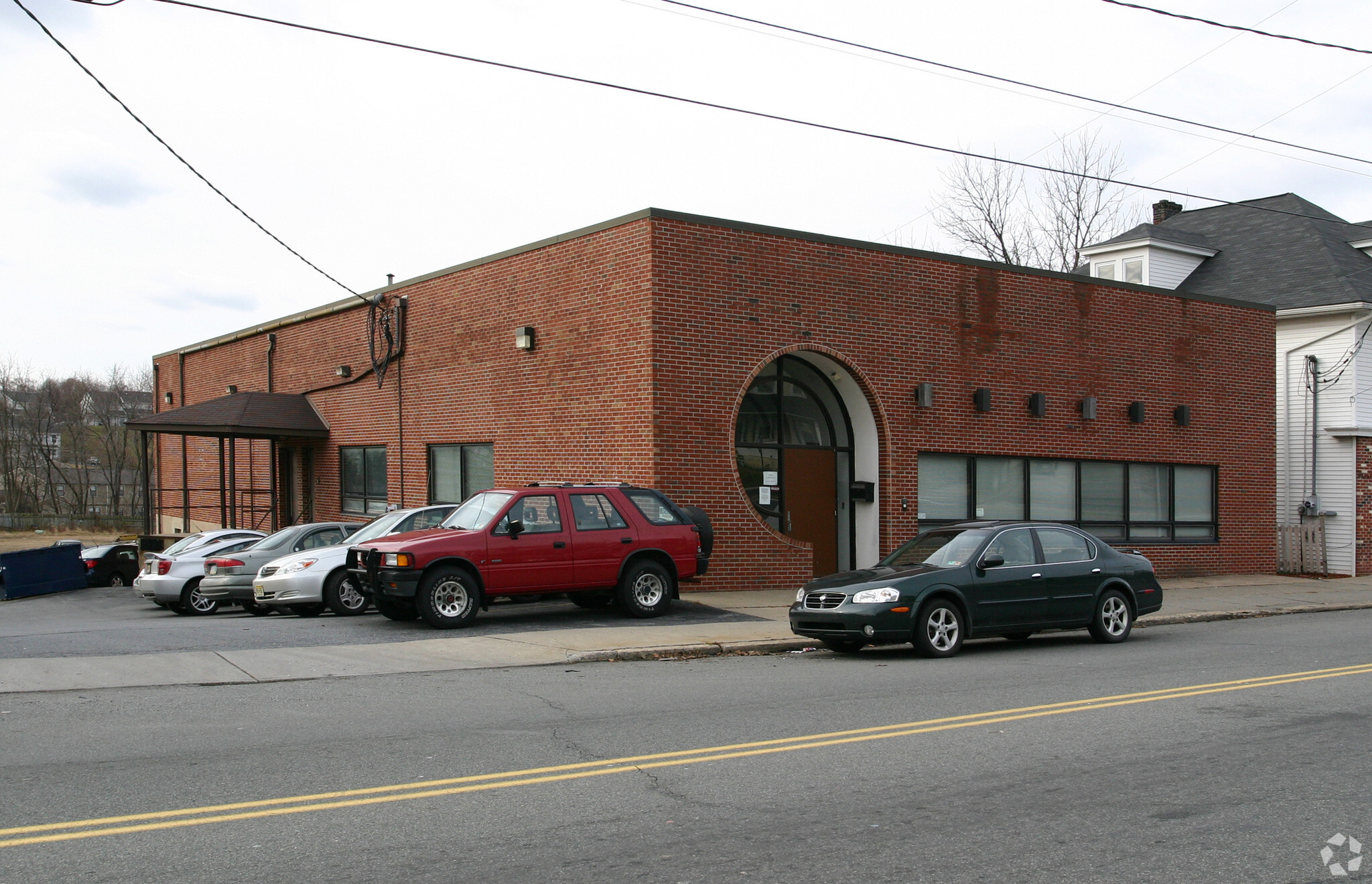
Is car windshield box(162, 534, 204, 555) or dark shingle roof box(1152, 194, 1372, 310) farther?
dark shingle roof box(1152, 194, 1372, 310)

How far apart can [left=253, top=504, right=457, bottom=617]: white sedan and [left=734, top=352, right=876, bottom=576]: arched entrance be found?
5476mm

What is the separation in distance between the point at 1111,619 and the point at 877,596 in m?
3.55

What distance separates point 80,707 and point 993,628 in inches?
349

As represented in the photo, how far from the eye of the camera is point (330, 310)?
27.5 m

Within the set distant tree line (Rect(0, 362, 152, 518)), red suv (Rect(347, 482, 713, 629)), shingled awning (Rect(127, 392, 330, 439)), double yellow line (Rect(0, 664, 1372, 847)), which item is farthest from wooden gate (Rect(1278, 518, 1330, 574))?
distant tree line (Rect(0, 362, 152, 518))

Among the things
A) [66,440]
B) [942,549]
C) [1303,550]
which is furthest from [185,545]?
[66,440]

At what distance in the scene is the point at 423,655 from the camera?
471 inches

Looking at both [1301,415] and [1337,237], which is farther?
[1337,237]

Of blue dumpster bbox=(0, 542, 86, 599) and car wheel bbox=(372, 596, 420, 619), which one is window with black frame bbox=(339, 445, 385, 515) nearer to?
blue dumpster bbox=(0, 542, 86, 599)

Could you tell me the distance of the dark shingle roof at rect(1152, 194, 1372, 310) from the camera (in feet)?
88.1

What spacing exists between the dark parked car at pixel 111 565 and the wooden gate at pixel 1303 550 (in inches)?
1047

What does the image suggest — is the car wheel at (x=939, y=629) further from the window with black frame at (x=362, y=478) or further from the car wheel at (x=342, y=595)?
the window with black frame at (x=362, y=478)

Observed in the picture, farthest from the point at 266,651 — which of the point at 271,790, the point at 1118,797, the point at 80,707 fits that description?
the point at 1118,797

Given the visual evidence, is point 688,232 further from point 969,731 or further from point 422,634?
point 969,731
